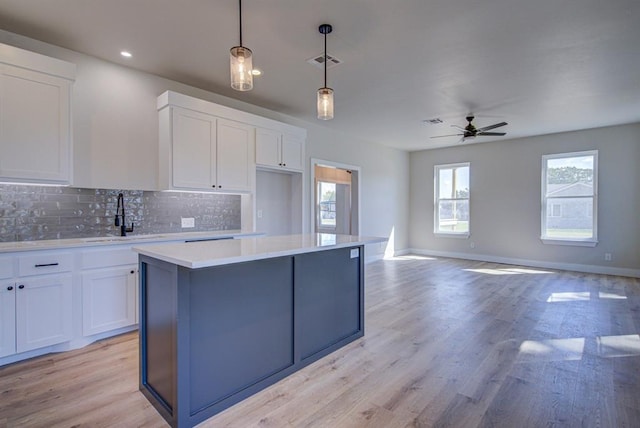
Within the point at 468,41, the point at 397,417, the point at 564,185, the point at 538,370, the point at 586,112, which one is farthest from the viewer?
the point at 564,185

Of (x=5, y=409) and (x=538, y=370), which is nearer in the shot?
(x=5, y=409)

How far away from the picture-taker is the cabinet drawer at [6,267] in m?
2.47

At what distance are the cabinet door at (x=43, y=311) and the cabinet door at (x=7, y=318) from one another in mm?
25

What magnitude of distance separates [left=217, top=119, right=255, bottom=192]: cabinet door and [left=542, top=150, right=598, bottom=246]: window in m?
5.92

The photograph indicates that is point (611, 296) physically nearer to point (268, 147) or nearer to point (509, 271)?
point (509, 271)

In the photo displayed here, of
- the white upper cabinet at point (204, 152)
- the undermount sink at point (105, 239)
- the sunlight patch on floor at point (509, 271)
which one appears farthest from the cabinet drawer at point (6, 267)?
the sunlight patch on floor at point (509, 271)

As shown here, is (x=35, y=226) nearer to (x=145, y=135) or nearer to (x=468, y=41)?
(x=145, y=135)

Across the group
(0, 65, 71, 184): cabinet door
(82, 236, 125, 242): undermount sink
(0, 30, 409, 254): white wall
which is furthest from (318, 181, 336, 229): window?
(0, 65, 71, 184): cabinet door

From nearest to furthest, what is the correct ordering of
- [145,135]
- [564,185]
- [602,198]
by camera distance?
[145,135] → [602,198] → [564,185]

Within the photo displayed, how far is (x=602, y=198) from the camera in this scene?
6.06 meters

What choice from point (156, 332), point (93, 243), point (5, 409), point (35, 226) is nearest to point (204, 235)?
point (93, 243)

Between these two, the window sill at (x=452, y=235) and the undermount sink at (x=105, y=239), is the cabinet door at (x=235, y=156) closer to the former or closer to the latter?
the undermount sink at (x=105, y=239)

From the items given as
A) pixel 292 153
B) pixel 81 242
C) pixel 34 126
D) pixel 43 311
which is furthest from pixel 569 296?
pixel 34 126

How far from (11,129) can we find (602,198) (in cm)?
838
